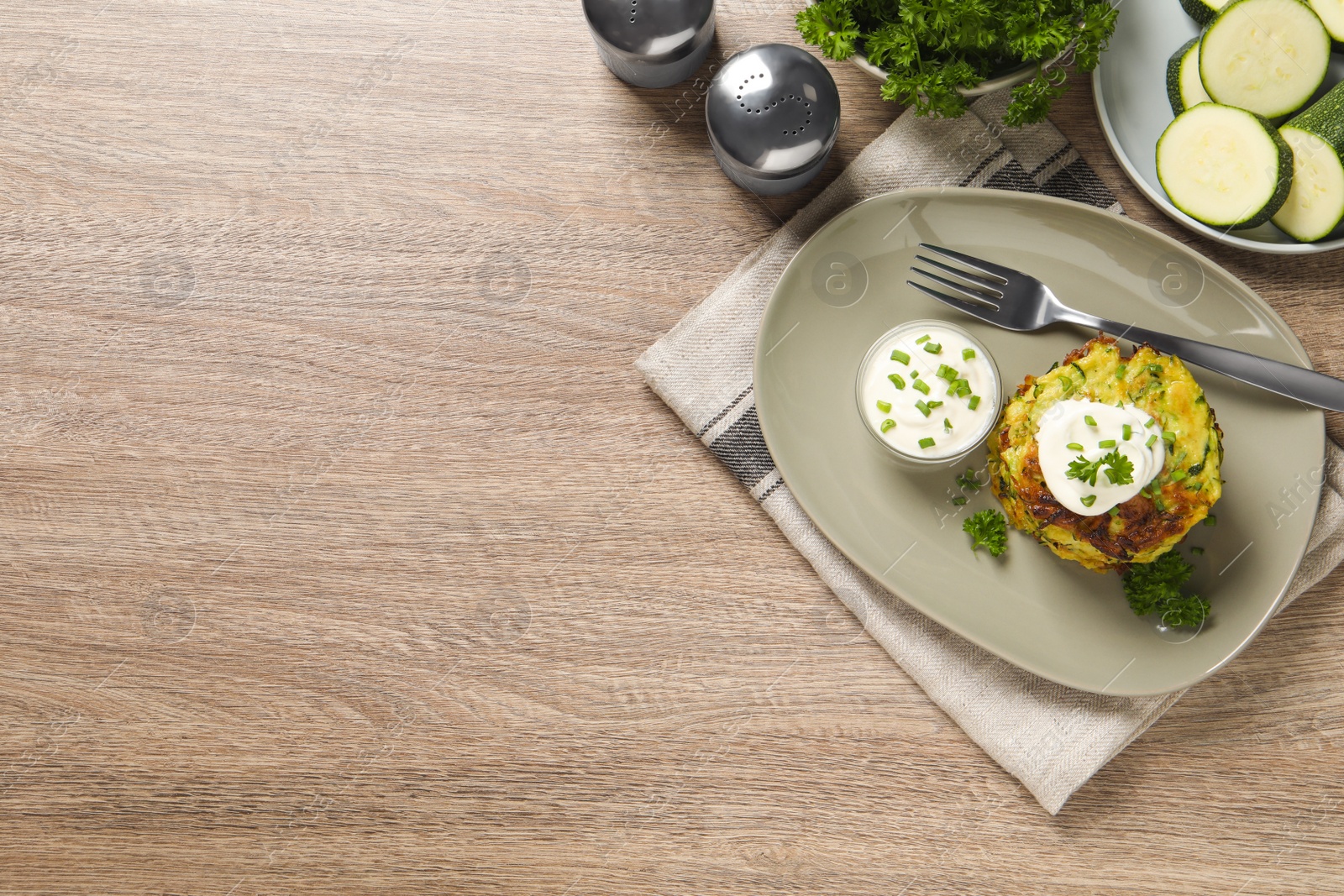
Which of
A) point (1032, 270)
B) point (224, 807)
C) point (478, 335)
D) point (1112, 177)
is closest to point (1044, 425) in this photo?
point (1032, 270)

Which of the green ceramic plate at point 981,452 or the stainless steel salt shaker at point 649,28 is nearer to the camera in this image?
the stainless steel salt shaker at point 649,28

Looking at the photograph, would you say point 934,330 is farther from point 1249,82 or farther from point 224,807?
point 224,807

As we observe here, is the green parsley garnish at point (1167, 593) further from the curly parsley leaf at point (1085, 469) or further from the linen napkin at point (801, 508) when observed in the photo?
the curly parsley leaf at point (1085, 469)

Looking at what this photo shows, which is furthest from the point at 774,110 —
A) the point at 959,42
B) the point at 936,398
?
the point at 936,398

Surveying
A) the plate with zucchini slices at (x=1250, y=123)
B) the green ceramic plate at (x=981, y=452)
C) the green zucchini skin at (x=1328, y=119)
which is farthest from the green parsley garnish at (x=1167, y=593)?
the green zucchini skin at (x=1328, y=119)

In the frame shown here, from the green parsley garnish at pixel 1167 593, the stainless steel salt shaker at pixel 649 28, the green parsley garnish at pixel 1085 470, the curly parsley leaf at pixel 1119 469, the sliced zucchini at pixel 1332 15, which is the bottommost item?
the green parsley garnish at pixel 1167 593

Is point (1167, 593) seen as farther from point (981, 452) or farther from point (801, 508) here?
point (801, 508)

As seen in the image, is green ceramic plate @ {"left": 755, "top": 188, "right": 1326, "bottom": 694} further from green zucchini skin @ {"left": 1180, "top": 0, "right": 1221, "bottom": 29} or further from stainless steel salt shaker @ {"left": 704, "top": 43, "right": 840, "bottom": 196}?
green zucchini skin @ {"left": 1180, "top": 0, "right": 1221, "bottom": 29}
